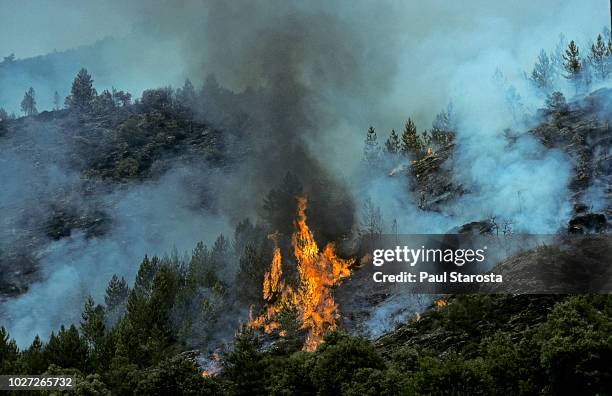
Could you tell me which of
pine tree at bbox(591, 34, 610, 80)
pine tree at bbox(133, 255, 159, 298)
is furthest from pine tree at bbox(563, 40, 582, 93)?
pine tree at bbox(133, 255, 159, 298)

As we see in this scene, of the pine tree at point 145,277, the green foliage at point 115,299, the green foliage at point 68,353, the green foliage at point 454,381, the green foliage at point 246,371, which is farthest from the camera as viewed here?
the green foliage at point 115,299

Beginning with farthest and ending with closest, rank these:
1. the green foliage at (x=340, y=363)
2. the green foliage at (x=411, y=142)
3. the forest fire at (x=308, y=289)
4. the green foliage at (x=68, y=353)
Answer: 1. the green foliage at (x=411, y=142)
2. the forest fire at (x=308, y=289)
3. the green foliage at (x=68, y=353)
4. the green foliage at (x=340, y=363)

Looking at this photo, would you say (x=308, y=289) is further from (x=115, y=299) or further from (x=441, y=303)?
(x=115, y=299)

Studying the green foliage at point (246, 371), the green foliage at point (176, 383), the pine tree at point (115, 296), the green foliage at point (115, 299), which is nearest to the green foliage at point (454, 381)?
the green foliage at point (246, 371)

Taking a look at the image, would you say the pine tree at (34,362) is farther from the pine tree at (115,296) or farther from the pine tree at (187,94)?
the pine tree at (187,94)

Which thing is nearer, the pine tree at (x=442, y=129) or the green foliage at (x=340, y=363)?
the green foliage at (x=340, y=363)

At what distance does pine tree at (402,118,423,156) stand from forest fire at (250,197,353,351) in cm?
3384

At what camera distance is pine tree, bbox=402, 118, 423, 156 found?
101125 millimetres

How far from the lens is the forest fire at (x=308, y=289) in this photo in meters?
54.9

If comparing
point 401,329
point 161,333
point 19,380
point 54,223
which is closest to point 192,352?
point 161,333

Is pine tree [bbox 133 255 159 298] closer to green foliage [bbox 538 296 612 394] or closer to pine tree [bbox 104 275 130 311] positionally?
pine tree [bbox 104 275 130 311]

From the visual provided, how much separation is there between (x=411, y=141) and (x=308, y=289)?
48028 millimetres

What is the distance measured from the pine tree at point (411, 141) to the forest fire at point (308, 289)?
33839 millimetres

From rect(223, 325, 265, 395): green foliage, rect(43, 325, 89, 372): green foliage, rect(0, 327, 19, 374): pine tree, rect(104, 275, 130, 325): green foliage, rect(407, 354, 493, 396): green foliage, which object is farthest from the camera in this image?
rect(104, 275, 130, 325): green foliage
